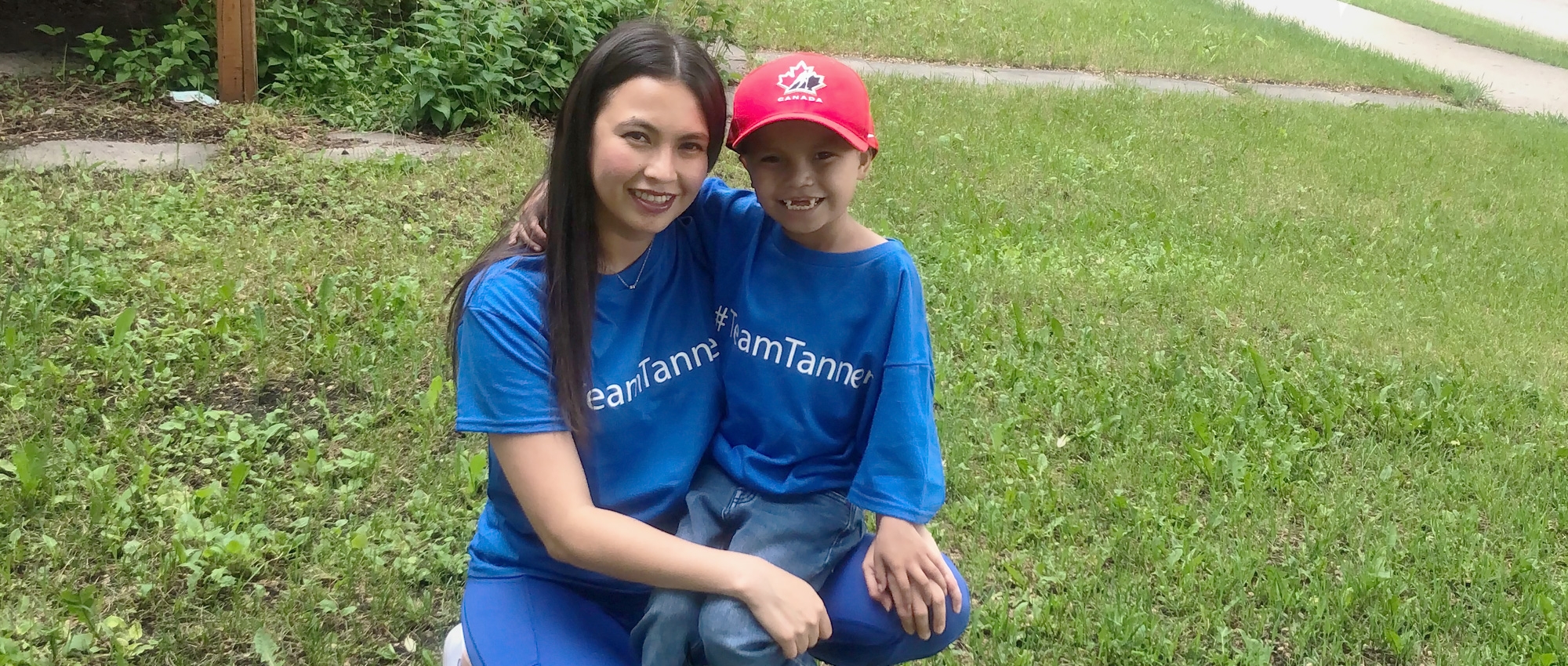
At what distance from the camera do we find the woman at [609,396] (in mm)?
1742

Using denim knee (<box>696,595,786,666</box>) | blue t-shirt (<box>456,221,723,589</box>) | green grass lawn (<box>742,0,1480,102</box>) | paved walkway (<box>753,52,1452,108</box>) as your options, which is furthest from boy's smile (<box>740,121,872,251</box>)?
green grass lawn (<box>742,0,1480,102</box>)

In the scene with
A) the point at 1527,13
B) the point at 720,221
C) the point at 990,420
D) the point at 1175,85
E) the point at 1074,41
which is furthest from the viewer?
the point at 1527,13

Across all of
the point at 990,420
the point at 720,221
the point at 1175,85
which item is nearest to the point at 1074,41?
the point at 1175,85

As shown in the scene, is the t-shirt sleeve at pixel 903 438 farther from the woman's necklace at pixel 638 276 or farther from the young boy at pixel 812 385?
the woman's necklace at pixel 638 276

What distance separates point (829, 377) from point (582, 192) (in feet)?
→ 1.57

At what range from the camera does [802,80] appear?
5.88 ft

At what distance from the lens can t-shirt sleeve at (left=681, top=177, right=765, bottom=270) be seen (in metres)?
1.99

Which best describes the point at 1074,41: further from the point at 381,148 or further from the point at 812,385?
the point at 812,385

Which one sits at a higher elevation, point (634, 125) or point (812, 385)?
point (634, 125)

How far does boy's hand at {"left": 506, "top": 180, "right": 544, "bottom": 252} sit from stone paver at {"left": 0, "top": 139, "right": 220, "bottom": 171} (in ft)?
12.2

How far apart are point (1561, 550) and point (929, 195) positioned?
3.06 metres

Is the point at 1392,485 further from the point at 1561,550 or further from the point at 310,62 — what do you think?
the point at 310,62

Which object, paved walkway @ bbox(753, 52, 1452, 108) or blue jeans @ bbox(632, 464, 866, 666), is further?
paved walkway @ bbox(753, 52, 1452, 108)

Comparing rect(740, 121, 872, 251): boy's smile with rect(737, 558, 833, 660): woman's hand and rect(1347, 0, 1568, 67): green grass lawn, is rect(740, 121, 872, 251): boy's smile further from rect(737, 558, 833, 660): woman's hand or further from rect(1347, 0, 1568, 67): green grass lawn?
rect(1347, 0, 1568, 67): green grass lawn
